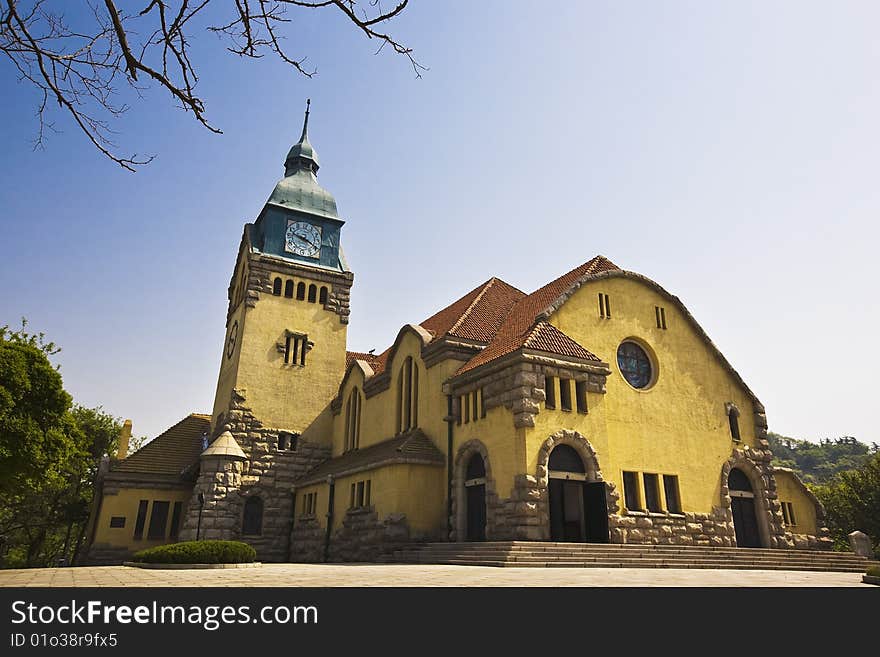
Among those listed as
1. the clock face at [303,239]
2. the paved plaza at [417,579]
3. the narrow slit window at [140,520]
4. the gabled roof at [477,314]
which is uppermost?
the clock face at [303,239]

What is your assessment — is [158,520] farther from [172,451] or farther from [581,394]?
[581,394]

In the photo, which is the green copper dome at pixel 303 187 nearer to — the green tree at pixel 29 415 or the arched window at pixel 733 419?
the green tree at pixel 29 415

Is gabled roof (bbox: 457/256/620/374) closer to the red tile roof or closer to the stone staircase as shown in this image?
the red tile roof

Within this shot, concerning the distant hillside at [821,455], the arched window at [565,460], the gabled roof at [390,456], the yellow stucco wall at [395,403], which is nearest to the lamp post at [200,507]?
the gabled roof at [390,456]

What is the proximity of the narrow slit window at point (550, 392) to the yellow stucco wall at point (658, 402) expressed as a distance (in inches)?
11.3

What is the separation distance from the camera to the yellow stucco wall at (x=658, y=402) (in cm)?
2284

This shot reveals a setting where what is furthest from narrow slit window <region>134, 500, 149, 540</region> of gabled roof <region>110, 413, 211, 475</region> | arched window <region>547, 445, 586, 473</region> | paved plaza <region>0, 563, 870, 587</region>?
arched window <region>547, 445, 586, 473</region>

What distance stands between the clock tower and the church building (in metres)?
0.11

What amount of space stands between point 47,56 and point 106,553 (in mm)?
28063

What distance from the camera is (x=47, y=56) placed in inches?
238

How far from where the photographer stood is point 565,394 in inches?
848
